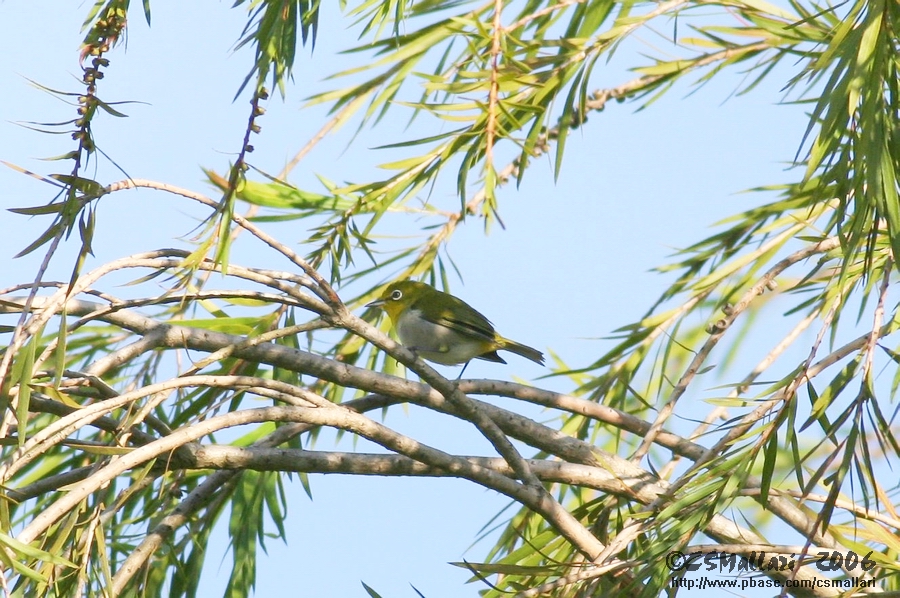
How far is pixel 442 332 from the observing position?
481 cm

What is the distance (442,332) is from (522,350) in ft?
1.32

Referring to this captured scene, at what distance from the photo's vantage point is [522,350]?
15.6ft

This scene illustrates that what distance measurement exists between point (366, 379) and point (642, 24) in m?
1.59

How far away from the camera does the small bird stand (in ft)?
15.7

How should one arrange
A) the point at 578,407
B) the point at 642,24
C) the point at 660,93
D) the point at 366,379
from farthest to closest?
1. the point at 660,93
2. the point at 642,24
3. the point at 578,407
4. the point at 366,379

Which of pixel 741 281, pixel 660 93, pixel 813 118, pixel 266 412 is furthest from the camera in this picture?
pixel 660 93

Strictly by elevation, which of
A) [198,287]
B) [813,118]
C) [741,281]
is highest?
[741,281]

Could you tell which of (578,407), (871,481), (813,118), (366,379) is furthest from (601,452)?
(813,118)

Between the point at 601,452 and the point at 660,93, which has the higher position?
the point at 660,93

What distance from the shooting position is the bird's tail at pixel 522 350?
4.70 m

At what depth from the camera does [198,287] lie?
2992mm

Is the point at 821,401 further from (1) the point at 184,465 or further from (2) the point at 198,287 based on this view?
(2) the point at 198,287

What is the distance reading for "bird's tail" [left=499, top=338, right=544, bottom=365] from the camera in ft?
15.4

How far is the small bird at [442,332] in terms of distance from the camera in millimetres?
4797
